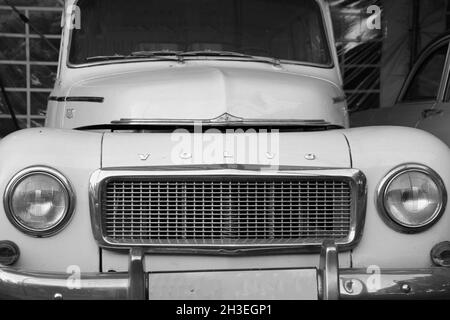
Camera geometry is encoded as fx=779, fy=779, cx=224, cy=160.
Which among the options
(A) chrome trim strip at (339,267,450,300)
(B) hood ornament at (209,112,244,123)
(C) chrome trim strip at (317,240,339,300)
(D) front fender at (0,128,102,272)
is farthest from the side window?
(D) front fender at (0,128,102,272)

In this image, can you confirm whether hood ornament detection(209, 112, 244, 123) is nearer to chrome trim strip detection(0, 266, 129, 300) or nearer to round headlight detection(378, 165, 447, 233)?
round headlight detection(378, 165, 447, 233)

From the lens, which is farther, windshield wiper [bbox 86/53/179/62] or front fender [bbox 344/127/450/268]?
windshield wiper [bbox 86/53/179/62]

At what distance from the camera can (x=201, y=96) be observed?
344 centimetres

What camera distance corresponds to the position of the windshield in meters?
3.92

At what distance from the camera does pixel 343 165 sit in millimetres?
2910

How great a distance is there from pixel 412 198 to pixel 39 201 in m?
1.37

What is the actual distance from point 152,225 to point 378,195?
2.78 feet

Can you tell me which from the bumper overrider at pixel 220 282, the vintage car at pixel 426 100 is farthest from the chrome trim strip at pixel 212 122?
the vintage car at pixel 426 100

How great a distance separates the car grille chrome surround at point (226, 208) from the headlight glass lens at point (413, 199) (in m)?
0.12

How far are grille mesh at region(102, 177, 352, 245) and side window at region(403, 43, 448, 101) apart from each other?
2866 mm

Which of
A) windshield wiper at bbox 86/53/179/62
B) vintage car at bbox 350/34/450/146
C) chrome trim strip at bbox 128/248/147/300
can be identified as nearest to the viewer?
chrome trim strip at bbox 128/248/147/300
